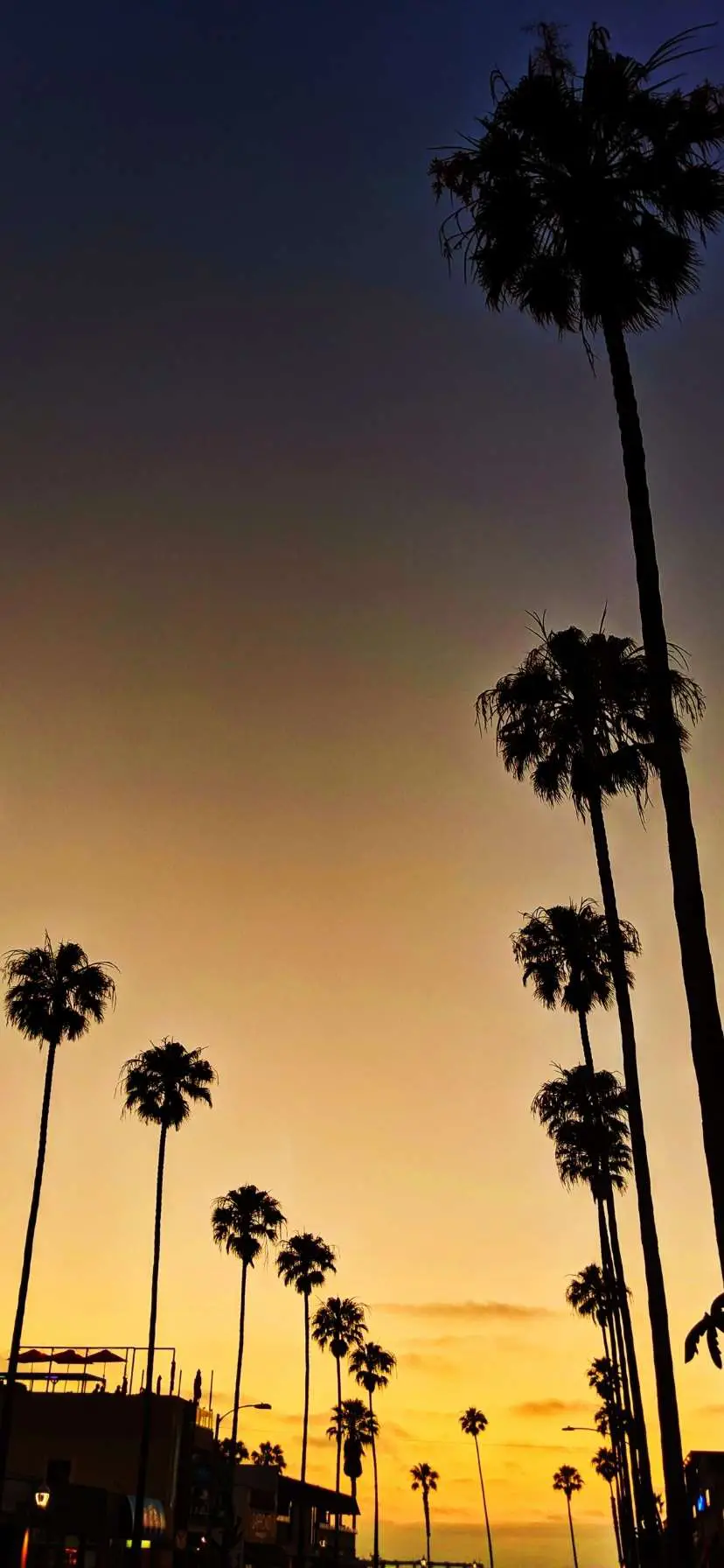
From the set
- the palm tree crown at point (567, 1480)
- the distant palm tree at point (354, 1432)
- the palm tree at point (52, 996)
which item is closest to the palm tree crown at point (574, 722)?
the palm tree at point (52, 996)

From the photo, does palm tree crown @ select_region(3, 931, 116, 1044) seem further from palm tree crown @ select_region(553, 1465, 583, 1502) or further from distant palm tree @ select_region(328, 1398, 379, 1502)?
palm tree crown @ select_region(553, 1465, 583, 1502)

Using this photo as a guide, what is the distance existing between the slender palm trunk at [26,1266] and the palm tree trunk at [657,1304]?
82.5ft

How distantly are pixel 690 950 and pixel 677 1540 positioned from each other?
13.9 metres

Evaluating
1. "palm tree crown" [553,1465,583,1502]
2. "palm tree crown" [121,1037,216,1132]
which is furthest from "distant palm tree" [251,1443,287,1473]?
"palm tree crown" [121,1037,216,1132]

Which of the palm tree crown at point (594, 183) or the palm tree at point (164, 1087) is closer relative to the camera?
the palm tree crown at point (594, 183)

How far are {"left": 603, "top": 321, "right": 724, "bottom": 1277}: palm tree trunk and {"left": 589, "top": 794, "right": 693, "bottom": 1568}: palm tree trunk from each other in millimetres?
11305

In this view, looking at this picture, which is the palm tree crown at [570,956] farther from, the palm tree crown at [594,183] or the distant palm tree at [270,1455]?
the distant palm tree at [270,1455]

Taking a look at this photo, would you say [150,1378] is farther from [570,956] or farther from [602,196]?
[602,196]

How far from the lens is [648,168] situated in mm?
15906

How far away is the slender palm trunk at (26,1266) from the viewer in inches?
1571

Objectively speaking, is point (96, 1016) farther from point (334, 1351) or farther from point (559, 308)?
point (334, 1351)

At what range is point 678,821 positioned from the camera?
43.6ft

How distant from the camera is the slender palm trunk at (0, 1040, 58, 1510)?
39.9m

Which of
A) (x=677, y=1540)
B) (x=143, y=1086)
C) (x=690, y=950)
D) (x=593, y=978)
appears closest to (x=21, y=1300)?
(x=143, y=1086)
